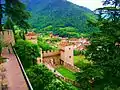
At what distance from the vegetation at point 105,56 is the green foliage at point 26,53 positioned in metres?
10.1

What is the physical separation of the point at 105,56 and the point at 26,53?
11.3m

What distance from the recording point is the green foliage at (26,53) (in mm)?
25280

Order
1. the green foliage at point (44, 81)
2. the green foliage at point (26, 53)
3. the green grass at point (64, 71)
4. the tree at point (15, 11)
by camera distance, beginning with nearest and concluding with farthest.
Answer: the green foliage at point (44, 81) → the green foliage at point (26, 53) → the tree at point (15, 11) → the green grass at point (64, 71)

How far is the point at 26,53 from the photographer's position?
25.3 meters

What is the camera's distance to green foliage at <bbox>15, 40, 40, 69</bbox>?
25280mm

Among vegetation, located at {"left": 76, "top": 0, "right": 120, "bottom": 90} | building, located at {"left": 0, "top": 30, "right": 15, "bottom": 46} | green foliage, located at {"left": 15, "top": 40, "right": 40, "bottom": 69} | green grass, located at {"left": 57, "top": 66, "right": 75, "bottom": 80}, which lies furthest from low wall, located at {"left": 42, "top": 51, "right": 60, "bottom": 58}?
vegetation, located at {"left": 76, "top": 0, "right": 120, "bottom": 90}

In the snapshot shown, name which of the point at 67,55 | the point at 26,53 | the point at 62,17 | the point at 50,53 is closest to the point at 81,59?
the point at 26,53

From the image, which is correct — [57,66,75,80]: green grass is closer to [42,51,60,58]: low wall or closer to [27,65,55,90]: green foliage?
[42,51,60,58]: low wall

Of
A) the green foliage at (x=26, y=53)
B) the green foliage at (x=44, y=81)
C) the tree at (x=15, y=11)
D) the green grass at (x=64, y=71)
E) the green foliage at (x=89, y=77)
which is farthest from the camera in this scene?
the green grass at (x=64, y=71)

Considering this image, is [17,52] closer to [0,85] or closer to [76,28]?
A: [0,85]

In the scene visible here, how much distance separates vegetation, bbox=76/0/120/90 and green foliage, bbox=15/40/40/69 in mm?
10078

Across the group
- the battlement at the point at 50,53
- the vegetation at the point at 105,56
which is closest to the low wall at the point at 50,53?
the battlement at the point at 50,53

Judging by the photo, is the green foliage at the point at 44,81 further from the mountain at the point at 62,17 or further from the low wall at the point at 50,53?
the mountain at the point at 62,17

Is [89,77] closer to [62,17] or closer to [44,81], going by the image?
[44,81]
